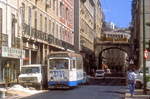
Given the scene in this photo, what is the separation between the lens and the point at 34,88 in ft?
126

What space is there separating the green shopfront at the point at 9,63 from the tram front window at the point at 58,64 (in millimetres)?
3202

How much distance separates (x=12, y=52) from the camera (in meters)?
39.7

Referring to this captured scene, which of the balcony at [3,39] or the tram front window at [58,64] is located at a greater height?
the balcony at [3,39]

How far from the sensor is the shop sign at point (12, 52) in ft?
122

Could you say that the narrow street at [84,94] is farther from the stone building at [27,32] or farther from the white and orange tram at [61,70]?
the stone building at [27,32]

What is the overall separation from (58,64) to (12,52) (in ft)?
12.8

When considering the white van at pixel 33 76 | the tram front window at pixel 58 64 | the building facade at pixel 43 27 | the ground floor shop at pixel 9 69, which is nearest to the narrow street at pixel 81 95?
the white van at pixel 33 76

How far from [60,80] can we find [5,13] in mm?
7477

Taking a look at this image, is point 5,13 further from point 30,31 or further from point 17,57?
point 30,31

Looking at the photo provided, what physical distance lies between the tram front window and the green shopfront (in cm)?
320

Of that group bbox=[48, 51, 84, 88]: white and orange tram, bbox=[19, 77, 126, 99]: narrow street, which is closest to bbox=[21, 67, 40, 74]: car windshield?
bbox=[48, 51, 84, 88]: white and orange tram

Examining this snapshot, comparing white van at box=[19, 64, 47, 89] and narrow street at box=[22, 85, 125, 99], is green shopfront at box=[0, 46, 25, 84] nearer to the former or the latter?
white van at box=[19, 64, 47, 89]

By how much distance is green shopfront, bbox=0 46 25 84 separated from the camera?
38.0m

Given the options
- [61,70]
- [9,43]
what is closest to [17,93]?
[61,70]
